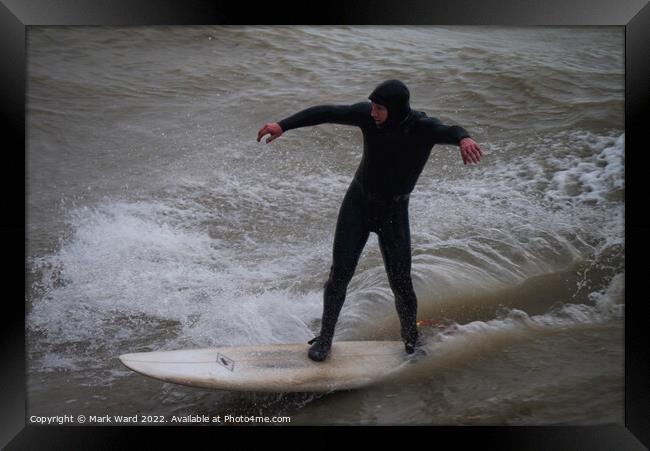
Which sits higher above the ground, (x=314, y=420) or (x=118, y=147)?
(x=118, y=147)

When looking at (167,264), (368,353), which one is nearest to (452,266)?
(368,353)

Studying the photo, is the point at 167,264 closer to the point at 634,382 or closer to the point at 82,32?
the point at 82,32

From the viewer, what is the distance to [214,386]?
391 cm

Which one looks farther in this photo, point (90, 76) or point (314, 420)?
point (90, 76)

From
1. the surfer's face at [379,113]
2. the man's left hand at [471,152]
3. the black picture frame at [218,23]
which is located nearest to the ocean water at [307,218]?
the black picture frame at [218,23]

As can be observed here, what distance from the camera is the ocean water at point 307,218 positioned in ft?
14.1

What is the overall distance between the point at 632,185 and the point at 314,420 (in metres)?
A: 2.25

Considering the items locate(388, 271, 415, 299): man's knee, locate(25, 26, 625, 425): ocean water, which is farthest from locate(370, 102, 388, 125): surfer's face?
locate(25, 26, 625, 425): ocean water

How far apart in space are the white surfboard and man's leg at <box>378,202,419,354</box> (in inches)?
11.2

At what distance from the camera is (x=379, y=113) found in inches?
147

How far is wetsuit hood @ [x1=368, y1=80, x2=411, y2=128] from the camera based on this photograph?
367 cm

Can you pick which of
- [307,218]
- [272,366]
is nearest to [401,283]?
[272,366]

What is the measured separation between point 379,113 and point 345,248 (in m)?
0.72

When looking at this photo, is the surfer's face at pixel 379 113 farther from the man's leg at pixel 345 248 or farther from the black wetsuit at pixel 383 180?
the man's leg at pixel 345 248
